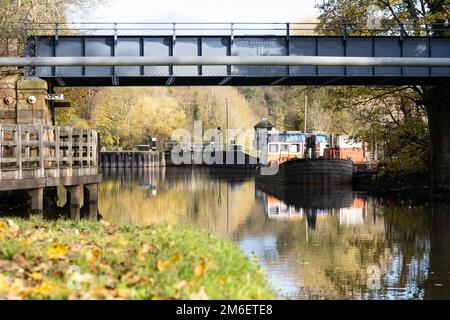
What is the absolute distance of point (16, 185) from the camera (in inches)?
885

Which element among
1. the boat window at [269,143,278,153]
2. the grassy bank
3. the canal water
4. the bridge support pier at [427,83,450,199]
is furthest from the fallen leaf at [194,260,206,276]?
the boat window at [269,143,278,153]

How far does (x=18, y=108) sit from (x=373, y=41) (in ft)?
54.4

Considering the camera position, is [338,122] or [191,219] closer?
[191,219]

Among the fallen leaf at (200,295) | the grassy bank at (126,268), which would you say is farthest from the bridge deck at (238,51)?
the fallen leaf at (200,295)

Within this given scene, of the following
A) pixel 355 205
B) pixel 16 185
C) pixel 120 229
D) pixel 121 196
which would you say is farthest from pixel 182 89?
pixel 120 229

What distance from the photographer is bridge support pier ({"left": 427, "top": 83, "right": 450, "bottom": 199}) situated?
131 feet

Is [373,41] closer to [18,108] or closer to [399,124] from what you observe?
[399,124]

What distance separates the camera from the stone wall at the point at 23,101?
117 ft

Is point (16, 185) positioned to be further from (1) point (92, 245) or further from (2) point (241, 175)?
(2) point (241, 175)

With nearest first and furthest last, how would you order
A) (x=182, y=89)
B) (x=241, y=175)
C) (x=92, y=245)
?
(x=92, y=245), (x=241, y=175), (x=182, y=89)

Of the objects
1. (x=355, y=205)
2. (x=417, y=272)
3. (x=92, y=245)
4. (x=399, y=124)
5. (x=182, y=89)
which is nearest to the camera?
(x=92, y=245)

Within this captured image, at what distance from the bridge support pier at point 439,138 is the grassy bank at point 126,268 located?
2938 centimetres

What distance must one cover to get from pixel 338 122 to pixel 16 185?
49.3 m

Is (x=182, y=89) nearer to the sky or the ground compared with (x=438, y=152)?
nearer to the sky
